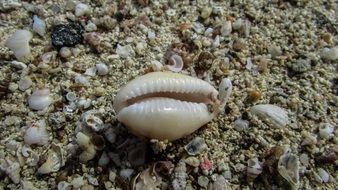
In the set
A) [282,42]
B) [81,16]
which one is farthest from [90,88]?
[282,42]

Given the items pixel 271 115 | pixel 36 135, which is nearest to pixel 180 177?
pixel 271 115

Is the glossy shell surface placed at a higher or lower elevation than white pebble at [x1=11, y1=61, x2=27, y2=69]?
higher

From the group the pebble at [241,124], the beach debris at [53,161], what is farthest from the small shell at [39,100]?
the pebble at [241,124]

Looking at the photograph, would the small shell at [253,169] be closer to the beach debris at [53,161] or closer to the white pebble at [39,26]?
the beach debris at [53,161]

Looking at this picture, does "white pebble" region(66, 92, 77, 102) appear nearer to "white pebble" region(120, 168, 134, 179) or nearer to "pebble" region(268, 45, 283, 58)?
"white pebble" region(120, 168, 134, 179)

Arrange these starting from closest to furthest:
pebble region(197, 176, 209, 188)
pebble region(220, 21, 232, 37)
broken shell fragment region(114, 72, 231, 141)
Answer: broken shell fragment region(114, 72, 231, 141)
pebble region(197, 176, 209, 188)
pebble region(220, 21, 232, 37)

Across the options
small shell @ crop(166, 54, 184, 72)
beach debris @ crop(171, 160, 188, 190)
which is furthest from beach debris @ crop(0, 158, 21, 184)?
small shell @ crop(166, 54, 184, 72)
